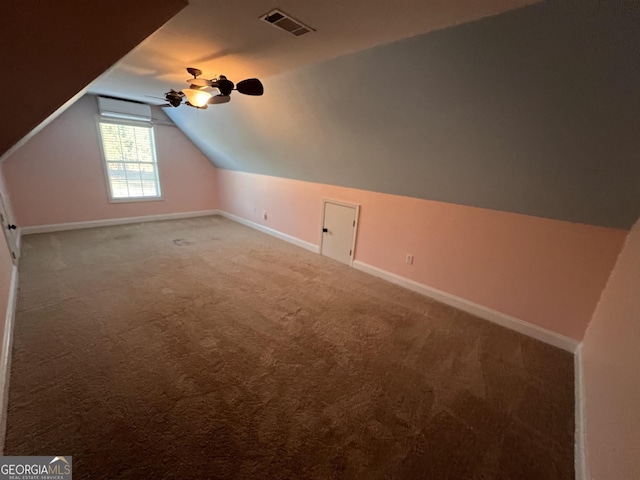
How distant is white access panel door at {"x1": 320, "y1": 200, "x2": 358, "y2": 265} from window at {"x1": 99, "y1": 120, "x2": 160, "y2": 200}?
4121mm

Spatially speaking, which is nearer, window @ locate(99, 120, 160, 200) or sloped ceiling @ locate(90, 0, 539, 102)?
sloped ceiling @ locate(90, 0, 539, 102)

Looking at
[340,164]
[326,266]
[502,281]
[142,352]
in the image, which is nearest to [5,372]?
[142,352]

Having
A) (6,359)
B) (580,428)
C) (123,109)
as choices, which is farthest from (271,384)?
(123,109)

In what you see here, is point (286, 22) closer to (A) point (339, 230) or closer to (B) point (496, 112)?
(B) point (496, 112)

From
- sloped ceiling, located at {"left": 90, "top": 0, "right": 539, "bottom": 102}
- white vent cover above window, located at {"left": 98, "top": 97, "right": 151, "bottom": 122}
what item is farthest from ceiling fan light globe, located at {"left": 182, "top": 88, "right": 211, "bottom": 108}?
white vent cover above window, located at {"left": 98, "top": 97, "right": 151, "bottom": 122}

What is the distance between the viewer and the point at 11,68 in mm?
1355

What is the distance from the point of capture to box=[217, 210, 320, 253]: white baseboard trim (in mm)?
4848

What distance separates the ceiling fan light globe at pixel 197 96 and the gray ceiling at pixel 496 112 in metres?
0.75

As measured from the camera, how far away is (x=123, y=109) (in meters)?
4.98

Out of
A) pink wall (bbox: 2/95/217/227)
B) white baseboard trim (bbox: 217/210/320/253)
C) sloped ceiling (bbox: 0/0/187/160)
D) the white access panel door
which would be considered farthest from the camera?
white baseboard trim (bbox: 217/210/320/253)

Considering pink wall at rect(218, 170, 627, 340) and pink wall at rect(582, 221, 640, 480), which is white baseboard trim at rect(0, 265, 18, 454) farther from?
pink wall at rect(218, 170, 627, 340)

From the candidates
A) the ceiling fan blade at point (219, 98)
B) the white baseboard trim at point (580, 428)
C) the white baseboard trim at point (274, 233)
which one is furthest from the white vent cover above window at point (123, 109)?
the white baseboard trim at point (580, 428)

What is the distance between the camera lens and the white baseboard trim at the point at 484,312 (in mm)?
2609

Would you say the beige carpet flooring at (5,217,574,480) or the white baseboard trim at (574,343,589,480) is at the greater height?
the white baseboard trim at (574,343,589,480)
